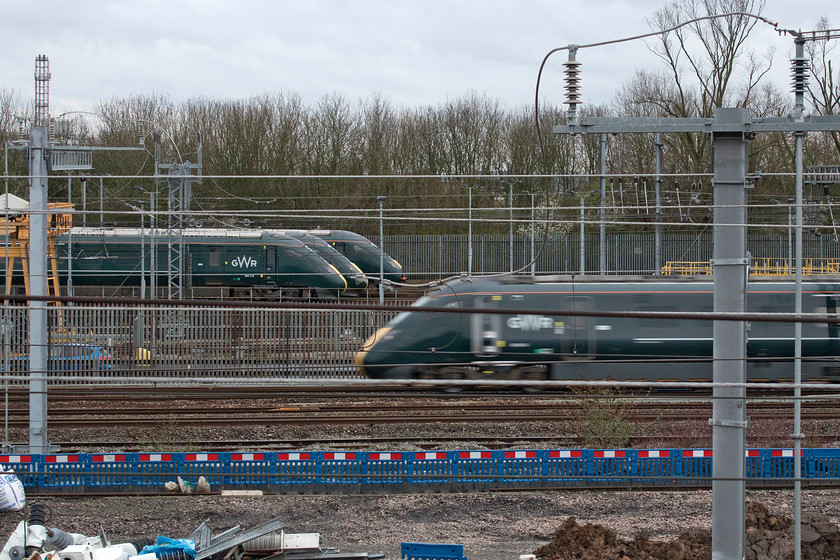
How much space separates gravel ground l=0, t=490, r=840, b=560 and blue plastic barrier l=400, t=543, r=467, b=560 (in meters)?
0.64

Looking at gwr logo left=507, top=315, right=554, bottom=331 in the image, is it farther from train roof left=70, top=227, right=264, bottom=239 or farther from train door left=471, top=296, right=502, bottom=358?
train roof left=70, top=227, right=264, bottom=239

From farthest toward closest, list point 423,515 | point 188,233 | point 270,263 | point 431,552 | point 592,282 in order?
point 270,263, point 188,233, point 592,282, point 423,515, point 431,552

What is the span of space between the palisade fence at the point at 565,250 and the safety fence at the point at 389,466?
55.2 ft

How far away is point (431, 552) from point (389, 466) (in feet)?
7.08

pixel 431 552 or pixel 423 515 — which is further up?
pixel 431 552

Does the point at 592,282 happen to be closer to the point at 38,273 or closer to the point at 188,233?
the point at 38,273

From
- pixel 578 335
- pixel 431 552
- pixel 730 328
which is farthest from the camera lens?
pixel 578 335

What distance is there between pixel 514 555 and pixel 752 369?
25.6 feet

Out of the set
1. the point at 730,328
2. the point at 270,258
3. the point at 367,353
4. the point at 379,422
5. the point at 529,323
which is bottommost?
the point at 379,422

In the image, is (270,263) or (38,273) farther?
(270,263)

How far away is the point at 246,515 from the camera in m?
7.13

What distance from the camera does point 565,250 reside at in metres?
26.0

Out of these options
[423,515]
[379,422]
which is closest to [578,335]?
[379,422]

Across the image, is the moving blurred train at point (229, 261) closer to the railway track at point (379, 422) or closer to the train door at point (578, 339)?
the train door at point (578, 339)
